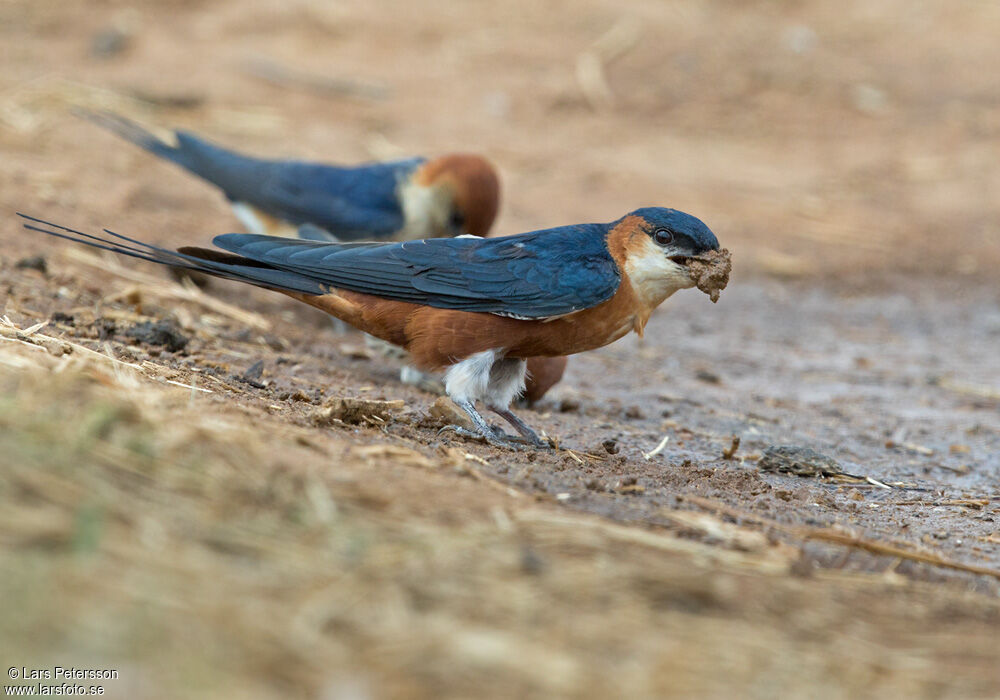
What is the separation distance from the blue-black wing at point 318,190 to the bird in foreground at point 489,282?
2.81m

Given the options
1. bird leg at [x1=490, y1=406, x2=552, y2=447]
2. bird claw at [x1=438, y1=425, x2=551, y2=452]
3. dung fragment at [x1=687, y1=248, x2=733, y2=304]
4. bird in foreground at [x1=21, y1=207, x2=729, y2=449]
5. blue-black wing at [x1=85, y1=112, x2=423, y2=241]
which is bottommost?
bird claw at [x1=438, y1=425, x2=551, y2=452]

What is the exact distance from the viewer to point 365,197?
784cm

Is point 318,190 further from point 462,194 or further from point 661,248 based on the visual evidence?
point 661,248

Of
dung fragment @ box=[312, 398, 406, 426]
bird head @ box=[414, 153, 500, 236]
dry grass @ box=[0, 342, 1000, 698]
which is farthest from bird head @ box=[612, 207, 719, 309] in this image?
bird head @ box=[414, 153, 500, 236]

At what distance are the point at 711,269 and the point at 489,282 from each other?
0.95m

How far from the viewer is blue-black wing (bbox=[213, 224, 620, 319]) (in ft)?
15.3

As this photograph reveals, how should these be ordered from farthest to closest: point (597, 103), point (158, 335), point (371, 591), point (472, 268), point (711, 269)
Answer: point (597, 103), point (158, 335), point (472, 268), point (711, 269), point (371, 591)

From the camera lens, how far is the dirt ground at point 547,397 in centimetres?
239

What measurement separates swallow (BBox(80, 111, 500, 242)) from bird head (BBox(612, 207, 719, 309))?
9.93 ft

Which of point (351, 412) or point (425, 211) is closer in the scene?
point (351, 412)

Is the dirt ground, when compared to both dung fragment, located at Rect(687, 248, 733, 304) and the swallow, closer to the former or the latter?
the swallow

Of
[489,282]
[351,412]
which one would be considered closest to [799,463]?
[489,282]

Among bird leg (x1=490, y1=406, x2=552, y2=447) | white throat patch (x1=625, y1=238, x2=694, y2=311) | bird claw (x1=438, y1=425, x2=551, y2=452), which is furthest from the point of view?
bird leg (x1=490, y1=406, x2=552, y2=447)

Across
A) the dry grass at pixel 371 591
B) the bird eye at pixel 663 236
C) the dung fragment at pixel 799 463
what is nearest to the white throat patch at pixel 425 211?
the bird eye at pixel 663 236
